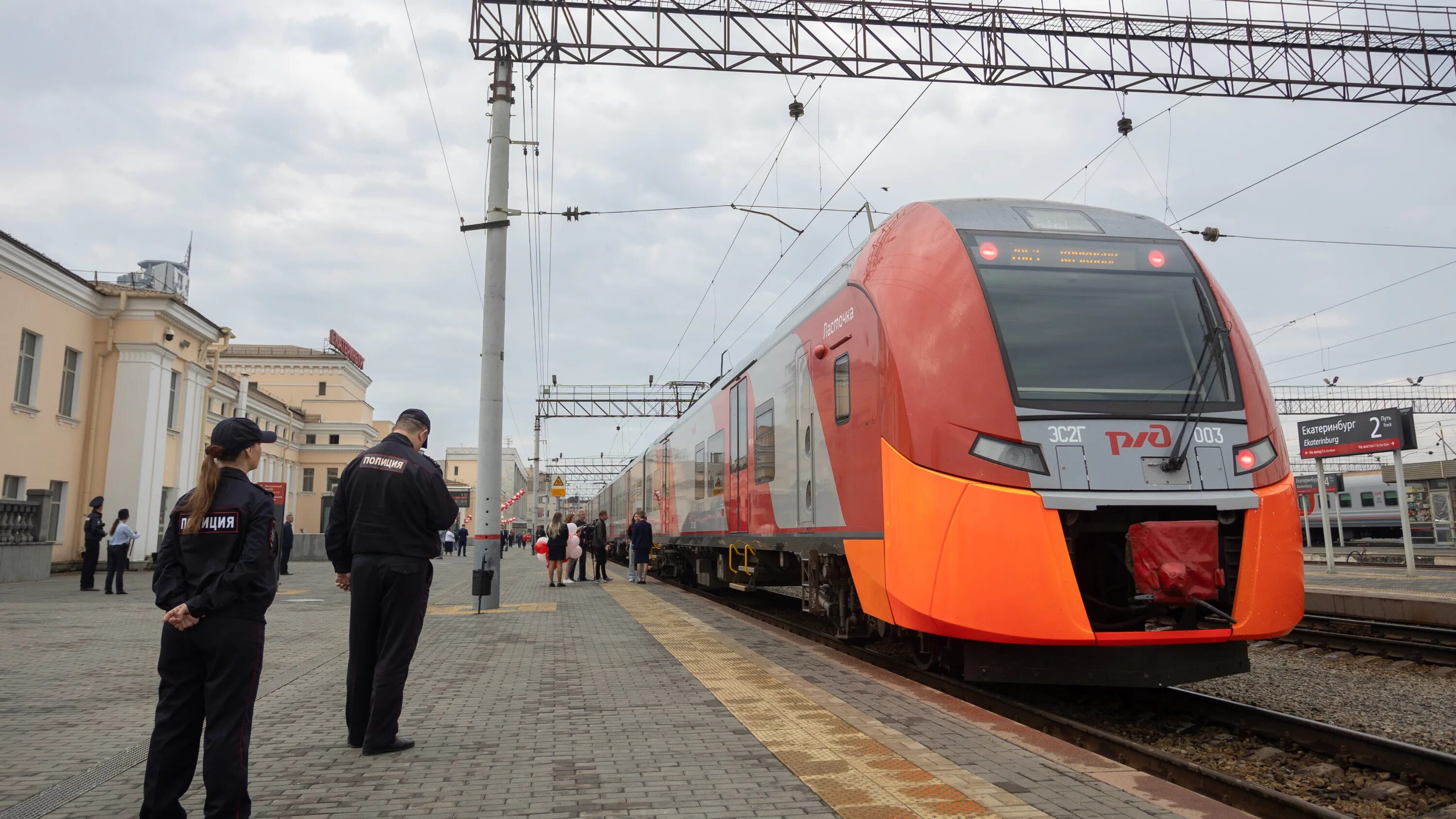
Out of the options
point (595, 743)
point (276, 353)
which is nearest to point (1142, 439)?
point (595, 743)

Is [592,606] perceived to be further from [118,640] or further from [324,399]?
[324,399]

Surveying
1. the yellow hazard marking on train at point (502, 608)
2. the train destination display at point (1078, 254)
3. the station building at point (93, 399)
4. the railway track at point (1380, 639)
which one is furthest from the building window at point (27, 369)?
the railway track at point (1380, 639)

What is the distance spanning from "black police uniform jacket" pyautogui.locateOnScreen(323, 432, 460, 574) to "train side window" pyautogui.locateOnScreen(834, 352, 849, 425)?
3.50 m

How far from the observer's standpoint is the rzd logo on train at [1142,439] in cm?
585

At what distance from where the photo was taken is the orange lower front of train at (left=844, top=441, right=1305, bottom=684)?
546 centimetres

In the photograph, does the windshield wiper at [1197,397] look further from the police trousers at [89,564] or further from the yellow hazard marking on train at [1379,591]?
the police trousers at [89,564]

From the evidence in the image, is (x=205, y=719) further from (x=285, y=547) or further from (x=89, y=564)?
(x=285, y=547)

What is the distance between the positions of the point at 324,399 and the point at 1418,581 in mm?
52064

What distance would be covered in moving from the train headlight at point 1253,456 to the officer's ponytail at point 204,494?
5601 millimetres

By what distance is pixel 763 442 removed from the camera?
10227 millimetres

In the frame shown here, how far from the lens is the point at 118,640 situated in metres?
9.42

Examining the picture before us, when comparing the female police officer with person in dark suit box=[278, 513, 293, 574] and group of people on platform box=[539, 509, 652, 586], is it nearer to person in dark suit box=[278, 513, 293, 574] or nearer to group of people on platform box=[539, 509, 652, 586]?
group of people on platform box=[539, 509, 652, 586]

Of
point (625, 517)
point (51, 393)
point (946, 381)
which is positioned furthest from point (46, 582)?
point (946, 381)

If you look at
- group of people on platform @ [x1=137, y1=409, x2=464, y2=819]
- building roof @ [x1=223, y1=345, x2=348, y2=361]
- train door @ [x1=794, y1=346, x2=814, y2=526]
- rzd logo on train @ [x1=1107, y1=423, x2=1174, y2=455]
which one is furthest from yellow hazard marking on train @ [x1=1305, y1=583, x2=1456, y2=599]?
building roof @ [x1=223, y1=345, x2=348, y2=361]
